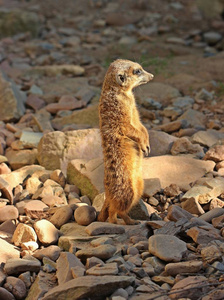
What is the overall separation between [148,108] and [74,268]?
146 inches

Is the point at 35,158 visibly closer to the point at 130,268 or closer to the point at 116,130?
the point at 116,130

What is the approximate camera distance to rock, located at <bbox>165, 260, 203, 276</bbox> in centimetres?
272

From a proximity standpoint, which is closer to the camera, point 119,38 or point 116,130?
point 116,130

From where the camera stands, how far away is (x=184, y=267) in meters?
2.73

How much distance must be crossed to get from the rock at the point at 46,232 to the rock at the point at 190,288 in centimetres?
121

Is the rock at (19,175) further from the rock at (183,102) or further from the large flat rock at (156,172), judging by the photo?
the rock at (183,102)

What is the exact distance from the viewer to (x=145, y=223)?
136 inches

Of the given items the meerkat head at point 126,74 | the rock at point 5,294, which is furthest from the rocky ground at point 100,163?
the meerkat head at point 126,74

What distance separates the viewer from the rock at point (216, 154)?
4.65 meters

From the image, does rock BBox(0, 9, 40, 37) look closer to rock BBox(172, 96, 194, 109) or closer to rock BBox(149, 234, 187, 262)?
rock BBox(172, 96, 194, 109)

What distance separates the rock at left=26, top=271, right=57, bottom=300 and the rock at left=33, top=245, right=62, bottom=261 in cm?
23

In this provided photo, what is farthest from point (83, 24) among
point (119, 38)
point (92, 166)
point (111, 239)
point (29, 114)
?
point (111, 239)

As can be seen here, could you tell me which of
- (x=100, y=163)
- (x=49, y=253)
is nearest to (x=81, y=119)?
(x=100, y=163)

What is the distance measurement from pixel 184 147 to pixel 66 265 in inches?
95.1
